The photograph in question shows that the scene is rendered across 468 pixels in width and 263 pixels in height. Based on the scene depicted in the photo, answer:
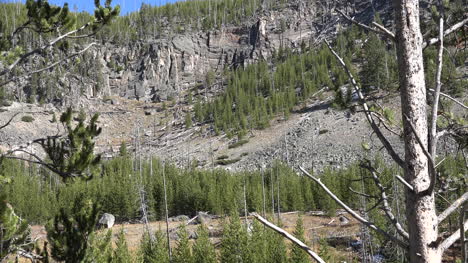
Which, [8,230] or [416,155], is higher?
[416,155]

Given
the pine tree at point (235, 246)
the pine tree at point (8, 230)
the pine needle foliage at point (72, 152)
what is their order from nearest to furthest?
1. the pine tree at point (8, 230)
2. the pine needle foliage at point (72, 152)
3. the pine tree at point (235, 246)

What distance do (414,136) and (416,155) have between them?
0.29 ft

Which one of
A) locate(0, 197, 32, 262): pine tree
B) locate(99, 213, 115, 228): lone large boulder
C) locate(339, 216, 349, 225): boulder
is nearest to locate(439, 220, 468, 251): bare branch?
locate(0, 197, 32, 262): pine tree

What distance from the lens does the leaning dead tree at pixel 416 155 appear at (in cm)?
186

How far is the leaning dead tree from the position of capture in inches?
73.1

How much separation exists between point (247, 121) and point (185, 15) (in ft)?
227

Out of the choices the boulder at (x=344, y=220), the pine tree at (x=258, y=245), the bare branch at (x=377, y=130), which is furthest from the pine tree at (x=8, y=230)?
the boulder at (x=344, y=220)

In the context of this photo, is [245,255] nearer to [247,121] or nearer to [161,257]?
[161,257]

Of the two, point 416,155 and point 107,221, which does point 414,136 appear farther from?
point 107,221

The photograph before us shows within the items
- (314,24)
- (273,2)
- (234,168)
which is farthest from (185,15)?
(234,168)

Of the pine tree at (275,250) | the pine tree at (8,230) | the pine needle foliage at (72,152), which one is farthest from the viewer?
the pine tree at (275,250)

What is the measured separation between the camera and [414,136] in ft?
6.51

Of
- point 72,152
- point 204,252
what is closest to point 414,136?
point 72,152

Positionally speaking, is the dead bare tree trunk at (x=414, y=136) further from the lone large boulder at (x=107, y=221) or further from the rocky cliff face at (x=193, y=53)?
the rocky cliff face at (x=193, y=53)
